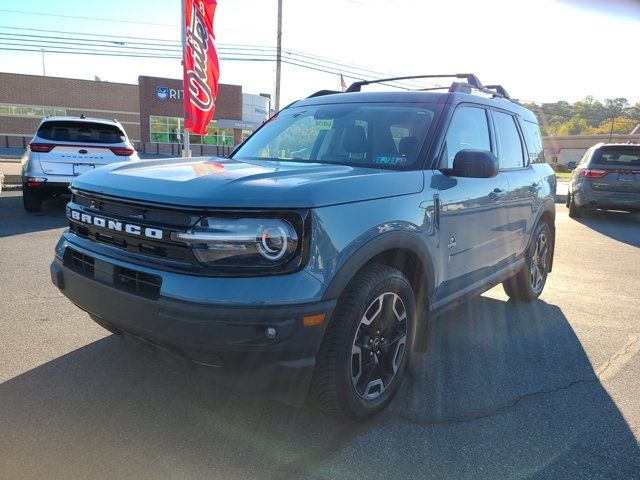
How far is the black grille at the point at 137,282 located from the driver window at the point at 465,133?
1.97 m

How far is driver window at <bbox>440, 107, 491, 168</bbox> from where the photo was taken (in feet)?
Result: 11.1

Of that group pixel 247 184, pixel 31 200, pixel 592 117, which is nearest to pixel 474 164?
pixel 247 184

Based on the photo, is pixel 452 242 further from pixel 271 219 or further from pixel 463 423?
pixel 271 219

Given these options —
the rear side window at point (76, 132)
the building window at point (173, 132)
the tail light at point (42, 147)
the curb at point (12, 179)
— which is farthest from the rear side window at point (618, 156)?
the building window at point (173, 132)

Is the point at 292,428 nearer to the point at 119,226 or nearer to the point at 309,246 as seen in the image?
the point at 309,246

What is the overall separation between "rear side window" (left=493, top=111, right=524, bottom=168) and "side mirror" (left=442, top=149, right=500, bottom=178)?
1180mm

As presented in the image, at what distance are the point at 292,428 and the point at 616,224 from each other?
1149 cm

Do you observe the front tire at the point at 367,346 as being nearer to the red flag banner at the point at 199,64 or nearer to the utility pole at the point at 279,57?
the red flag banner at the point at 199,64

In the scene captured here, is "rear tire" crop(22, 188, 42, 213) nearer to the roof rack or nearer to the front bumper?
the roof rack

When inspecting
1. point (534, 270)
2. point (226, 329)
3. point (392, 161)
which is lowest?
point (534, 270)

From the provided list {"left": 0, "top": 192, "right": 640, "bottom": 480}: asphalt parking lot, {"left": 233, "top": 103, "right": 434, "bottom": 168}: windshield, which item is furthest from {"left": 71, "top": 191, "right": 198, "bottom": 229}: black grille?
{"left": 233, "top": 103, "right": 434, "bottom": 168}: windshield

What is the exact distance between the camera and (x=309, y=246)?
2227mm

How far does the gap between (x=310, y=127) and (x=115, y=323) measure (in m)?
2.12

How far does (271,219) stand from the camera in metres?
2.22
